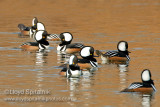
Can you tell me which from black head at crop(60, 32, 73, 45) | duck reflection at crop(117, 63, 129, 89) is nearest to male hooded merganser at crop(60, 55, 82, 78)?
duck reflection at crop(117, 63, 129, 89)

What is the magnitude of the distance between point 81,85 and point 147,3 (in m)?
36.6

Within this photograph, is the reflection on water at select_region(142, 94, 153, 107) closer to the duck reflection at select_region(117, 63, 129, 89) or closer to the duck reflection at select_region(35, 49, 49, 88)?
the duck reflection at select_region(117, 63, 129, 89)

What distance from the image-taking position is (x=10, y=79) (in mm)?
18484

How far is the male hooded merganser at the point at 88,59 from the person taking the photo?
2100cm

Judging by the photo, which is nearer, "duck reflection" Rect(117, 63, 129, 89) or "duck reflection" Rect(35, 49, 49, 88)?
"duck reflection" Rect(117, 63, 129, 89)

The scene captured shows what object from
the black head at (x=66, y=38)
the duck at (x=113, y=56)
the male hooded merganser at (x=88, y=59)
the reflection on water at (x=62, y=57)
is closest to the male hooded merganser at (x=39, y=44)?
the black head at (x=66, y=38)

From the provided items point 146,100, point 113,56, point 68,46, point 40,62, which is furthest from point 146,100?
point 68,46

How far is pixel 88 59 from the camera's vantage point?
21.4 m

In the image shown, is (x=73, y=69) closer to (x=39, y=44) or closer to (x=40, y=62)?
(x=40, y=62)

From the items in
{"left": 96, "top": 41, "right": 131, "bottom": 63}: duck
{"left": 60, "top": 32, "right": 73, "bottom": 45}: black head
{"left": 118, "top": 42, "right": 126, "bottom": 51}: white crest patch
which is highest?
{"left": 60, "top": 32, "right": 73, "bottom": 45}: black head

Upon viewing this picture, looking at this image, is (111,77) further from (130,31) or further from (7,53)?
(130,31)

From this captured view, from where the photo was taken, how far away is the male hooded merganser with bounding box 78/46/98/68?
21000 millimetres

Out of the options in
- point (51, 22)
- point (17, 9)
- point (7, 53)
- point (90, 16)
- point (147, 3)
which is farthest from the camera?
point (147, 3)

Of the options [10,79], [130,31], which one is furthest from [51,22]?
[10,79]
